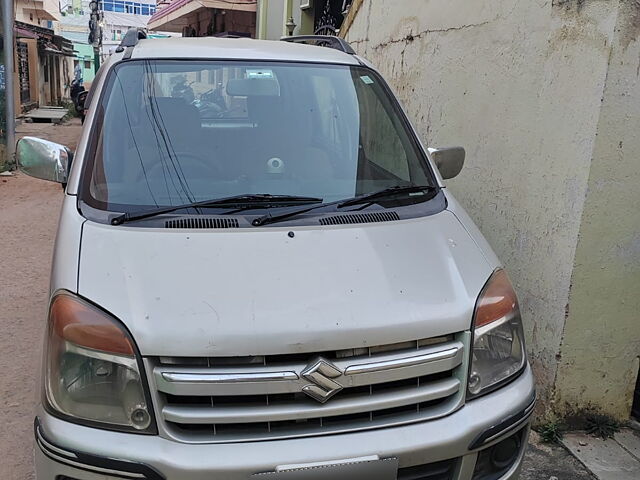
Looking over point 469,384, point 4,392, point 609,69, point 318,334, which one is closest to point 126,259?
point 318,334

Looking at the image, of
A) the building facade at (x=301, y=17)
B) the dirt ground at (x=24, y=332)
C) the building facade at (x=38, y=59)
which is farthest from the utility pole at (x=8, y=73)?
the building facade at (x=38, y=59)

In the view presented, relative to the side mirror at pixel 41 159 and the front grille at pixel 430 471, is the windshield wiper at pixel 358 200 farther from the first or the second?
the side mirror at pixel 41 159

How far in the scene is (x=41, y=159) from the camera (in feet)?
9.57

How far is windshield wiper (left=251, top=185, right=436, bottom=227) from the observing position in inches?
93.4

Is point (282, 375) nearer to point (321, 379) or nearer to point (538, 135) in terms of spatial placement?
point (321, 379)

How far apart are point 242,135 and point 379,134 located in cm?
71

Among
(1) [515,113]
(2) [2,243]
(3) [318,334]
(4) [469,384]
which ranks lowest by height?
(2) [2,243]

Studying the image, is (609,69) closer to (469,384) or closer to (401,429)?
(469,384)

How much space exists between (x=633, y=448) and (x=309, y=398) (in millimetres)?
2245

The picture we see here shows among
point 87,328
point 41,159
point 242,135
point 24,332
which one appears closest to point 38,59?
point 24,332

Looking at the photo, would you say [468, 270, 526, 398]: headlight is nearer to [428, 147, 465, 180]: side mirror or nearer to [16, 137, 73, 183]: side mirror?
[428, 147, 465, 180]: side mirror

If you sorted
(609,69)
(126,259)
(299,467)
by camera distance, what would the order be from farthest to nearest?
(609,69), (126,259), (299,467)

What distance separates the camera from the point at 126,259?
210 cm

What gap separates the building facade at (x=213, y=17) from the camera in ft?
54.1
